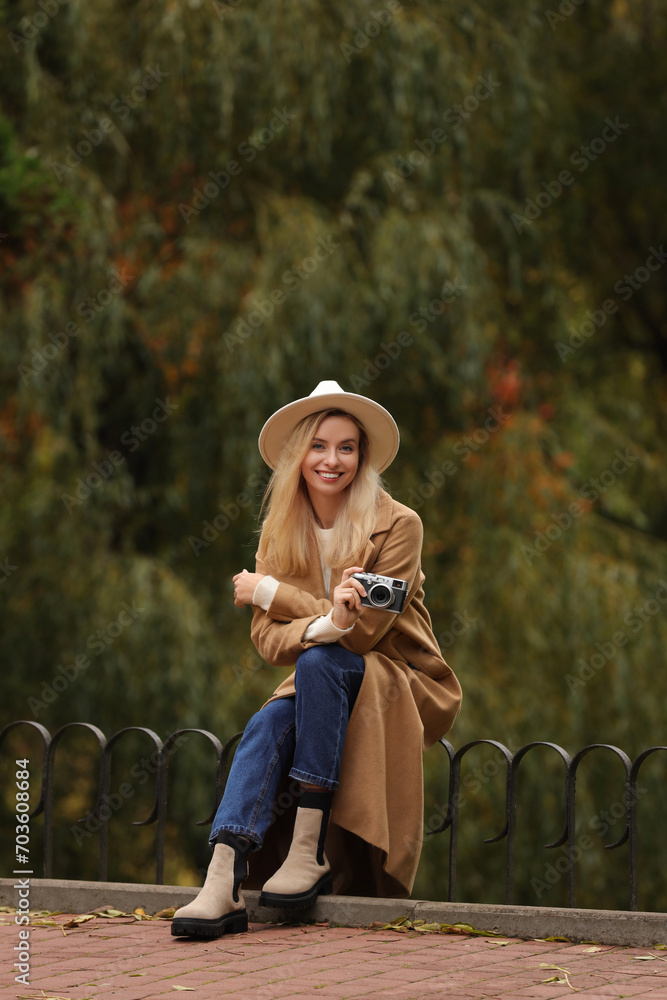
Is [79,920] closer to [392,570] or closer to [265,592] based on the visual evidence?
[265,592]

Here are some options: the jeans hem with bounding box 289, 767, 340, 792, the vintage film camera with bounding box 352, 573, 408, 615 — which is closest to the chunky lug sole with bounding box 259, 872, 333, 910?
the jeans hem with bounding box 289, 767, 340, 792

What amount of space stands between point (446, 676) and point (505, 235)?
15.4ft

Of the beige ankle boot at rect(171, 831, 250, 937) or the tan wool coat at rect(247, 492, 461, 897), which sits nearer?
the beige ankle boot at rect(171, 831, 250, 937)

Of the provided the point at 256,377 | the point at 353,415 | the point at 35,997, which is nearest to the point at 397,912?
the point at 35,997

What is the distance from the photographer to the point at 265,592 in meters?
4.01

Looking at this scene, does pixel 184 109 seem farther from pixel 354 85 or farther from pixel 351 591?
pixel 351 591

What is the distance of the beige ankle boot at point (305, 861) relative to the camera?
372cm

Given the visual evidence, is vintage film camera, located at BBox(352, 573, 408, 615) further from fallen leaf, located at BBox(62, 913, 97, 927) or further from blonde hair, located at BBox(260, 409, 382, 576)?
fallen leaf, located at BBox(62, 913, 97, 927)

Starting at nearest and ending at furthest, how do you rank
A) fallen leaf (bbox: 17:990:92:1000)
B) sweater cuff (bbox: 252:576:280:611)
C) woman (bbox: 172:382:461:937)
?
fallen leaf (bbox: 17:990:92:1000) < woman (bbox: 172:382:461:937) < sweater cuff (bbox: 252:576:280:611)

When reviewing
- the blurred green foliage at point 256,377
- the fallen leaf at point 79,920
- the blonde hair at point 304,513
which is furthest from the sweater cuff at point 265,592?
the blurred green foliage at point 256,377

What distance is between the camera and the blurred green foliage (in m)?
7.33

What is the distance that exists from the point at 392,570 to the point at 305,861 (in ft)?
3.00

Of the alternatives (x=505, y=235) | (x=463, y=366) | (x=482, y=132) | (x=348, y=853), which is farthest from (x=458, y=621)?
(x=348, y=853)

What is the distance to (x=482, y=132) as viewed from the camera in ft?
27.1
